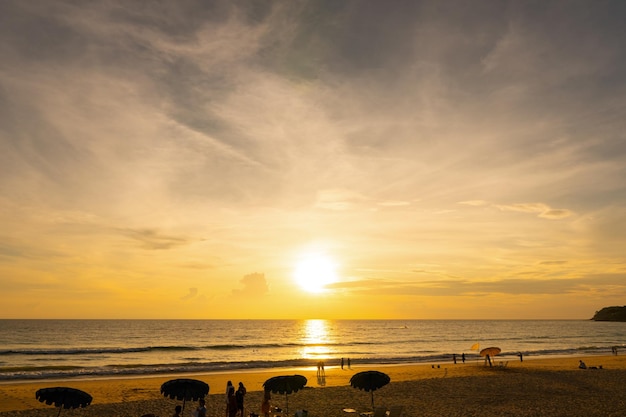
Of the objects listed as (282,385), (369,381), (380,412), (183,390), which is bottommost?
(380,412)

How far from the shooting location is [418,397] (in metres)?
25.7

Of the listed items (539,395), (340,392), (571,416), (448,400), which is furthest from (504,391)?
(340,392)

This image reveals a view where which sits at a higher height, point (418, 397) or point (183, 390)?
point (183, 390)

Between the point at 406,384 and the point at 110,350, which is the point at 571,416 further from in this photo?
the point at 110,350

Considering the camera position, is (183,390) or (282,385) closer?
(183,390)

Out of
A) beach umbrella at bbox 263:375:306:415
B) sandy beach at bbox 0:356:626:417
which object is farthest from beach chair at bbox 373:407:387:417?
beach umbrella at bbox 263:375:306:415

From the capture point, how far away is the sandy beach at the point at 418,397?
72.2ft

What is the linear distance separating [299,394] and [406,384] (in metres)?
7.68

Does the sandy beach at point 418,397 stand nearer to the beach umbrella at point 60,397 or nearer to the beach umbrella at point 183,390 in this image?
the beach umbrella at point 183,390

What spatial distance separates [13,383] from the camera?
1409 inches

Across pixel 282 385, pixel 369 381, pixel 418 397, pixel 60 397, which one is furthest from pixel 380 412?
pixel 60 397

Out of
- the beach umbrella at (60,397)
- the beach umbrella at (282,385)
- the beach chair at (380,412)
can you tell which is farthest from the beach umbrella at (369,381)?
the beach umbrella at (60,397)

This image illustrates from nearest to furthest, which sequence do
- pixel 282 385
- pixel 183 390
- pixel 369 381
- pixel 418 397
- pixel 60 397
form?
pixel 60 397
pixel 183 390
pixel 282 385
pixel 369 381
pixel 418 397

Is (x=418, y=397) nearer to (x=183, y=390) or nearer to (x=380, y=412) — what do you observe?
(x=380, y=412)
